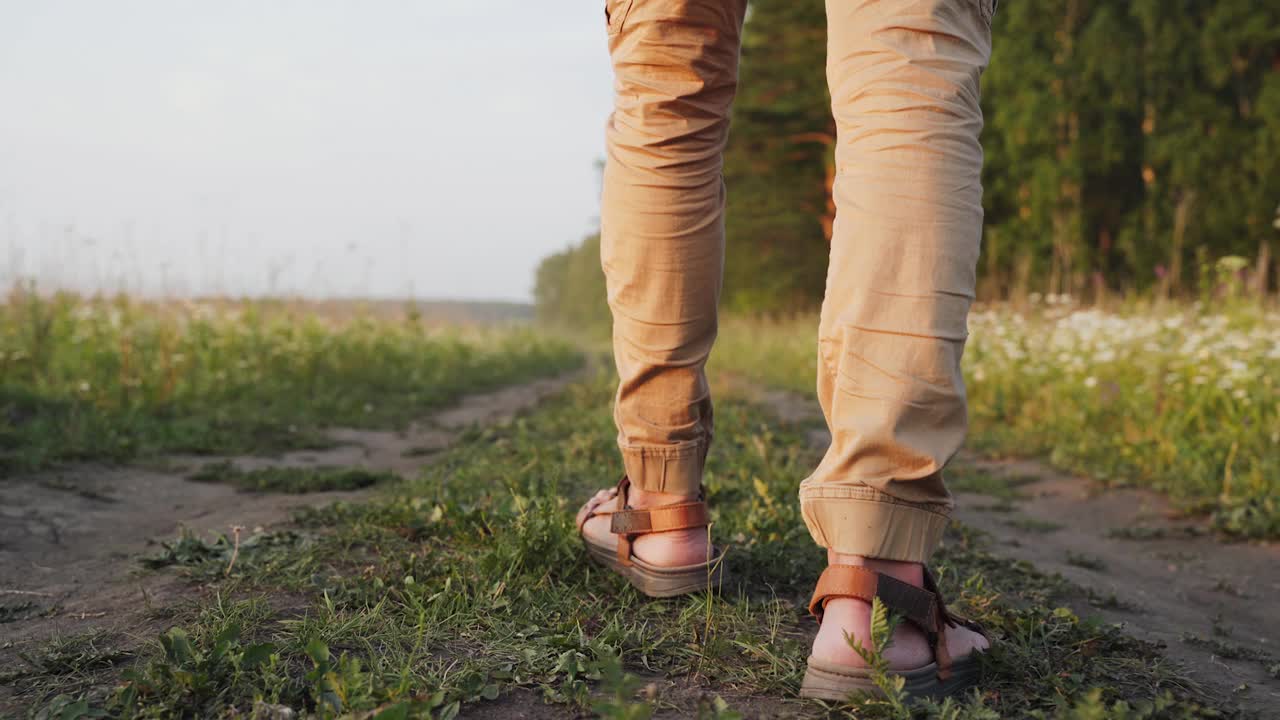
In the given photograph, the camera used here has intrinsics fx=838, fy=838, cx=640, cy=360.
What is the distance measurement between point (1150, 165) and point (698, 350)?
63.5 ft

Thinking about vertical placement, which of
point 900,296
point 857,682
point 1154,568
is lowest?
point 1154,568

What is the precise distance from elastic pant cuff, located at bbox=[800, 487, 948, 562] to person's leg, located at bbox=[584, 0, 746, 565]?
494 mm

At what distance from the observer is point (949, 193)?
3.86ft

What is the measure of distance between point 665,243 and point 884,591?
0.76 m

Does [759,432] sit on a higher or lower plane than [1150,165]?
lower

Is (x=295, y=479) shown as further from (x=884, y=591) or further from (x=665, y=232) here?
(x=884, y=591)

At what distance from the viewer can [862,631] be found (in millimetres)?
1131

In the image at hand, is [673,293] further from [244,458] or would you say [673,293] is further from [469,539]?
[244,458]

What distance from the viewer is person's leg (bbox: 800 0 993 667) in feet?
3.71

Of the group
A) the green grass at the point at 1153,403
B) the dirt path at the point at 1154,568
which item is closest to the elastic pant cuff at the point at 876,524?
the dirt path at the point at 1154,568

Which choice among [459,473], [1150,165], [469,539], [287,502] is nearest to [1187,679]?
[469,539]

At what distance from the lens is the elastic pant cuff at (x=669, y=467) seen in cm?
162

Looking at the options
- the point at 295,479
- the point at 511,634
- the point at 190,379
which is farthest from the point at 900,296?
the point at 190,379

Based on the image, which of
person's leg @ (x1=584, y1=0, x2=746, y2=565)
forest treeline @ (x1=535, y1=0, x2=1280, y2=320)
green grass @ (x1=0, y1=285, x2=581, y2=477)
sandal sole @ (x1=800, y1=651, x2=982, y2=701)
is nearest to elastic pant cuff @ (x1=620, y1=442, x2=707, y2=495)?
person's leg @ (x1=584, y1=0, x2=746, y2=565)
